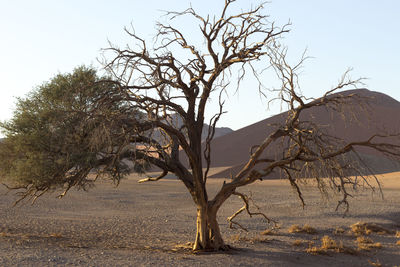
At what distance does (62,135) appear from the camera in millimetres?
11820

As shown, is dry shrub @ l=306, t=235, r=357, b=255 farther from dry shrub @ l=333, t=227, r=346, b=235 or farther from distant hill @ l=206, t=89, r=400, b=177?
distant hill @ l=206, t=89, r=400, b=177

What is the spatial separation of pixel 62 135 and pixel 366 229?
1185cm

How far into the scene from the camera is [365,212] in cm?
2212

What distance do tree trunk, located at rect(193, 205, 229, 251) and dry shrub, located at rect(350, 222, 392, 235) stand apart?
7236 mm

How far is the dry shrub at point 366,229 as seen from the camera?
17.3 meters

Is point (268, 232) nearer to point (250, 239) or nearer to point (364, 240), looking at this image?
point (250, 239)

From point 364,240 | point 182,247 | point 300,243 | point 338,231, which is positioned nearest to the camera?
point 182,247

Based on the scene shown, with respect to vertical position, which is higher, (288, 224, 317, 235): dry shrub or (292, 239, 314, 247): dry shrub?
(288, 224, 317, 235): dry shrub

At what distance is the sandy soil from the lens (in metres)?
11.4

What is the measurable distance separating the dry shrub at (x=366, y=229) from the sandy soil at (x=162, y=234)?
0.31m

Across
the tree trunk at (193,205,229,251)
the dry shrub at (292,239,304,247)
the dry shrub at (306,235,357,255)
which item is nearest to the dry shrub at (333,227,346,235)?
the dry shrub at (306,235,357,255)

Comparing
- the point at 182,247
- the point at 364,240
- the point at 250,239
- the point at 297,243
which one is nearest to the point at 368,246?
the point at 364,240

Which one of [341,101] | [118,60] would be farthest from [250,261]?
[118,60]

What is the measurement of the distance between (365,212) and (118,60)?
15715 mm
